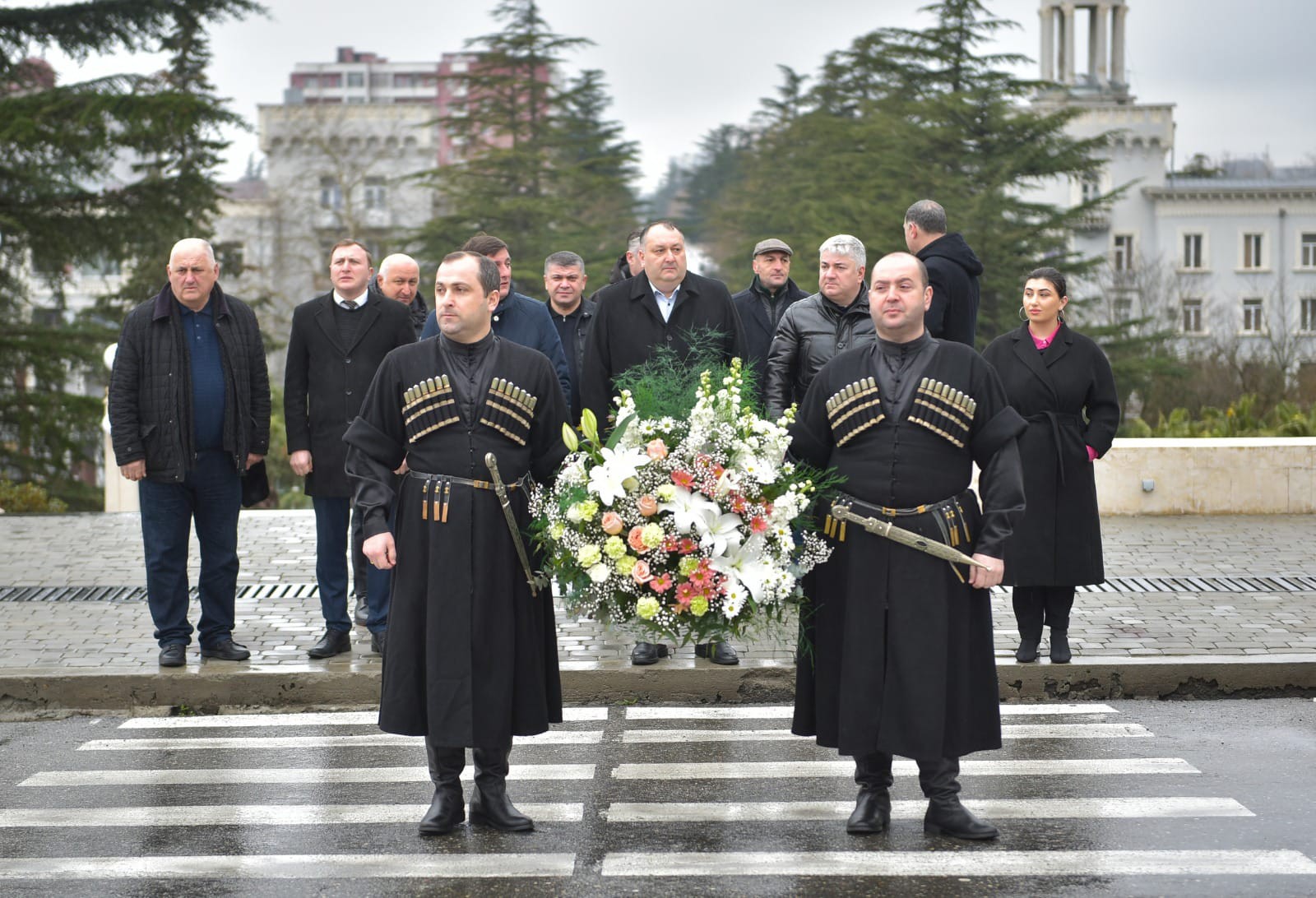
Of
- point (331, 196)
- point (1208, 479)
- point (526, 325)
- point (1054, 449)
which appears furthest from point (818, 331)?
point (331, 196)

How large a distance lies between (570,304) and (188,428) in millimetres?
2871

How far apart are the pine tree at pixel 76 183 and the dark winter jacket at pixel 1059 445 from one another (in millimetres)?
19695

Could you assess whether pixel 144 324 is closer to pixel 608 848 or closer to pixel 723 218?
pixel 608 848

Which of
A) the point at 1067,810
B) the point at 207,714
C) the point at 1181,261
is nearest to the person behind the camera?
the point at 1067,810

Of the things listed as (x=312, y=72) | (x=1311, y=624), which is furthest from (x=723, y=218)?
(x=312, y=72)

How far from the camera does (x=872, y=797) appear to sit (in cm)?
649

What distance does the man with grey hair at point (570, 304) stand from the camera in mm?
11039

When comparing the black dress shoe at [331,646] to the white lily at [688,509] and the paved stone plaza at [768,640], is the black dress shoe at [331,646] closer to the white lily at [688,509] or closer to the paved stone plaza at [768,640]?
the paved stone plaza at [768,640]

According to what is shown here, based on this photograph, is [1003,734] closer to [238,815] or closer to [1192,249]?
[238,815]

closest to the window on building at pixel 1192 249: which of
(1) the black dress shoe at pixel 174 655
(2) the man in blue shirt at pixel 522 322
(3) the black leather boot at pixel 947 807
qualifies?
(2) the man in blue shirt at pixel 522 322

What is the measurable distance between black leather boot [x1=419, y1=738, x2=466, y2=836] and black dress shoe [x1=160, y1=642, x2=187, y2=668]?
132 inches

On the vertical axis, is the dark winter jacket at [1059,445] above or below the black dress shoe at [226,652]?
above

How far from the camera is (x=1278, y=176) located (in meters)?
97.0

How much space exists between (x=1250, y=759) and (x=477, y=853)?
377 centimetres
